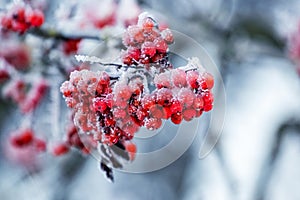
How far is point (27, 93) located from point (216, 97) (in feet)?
2.60

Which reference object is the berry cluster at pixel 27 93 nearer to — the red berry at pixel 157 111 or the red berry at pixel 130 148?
the red berry at pixel 130 148

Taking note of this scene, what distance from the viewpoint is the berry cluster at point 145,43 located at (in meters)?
1.10

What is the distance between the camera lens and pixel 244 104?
4070 millimetres

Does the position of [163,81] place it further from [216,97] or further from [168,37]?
[216,97]

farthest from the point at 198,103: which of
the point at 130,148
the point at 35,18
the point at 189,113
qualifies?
the point at 35,18

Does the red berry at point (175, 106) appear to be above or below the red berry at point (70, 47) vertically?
below

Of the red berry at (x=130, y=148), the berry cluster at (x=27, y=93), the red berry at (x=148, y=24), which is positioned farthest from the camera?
the berry cluster at (x=27, y=93)

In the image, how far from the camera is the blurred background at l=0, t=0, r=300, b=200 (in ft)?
6.35

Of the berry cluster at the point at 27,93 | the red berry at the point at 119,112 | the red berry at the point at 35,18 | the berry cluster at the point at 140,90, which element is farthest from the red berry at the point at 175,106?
the berry cluster at the point at 27,93

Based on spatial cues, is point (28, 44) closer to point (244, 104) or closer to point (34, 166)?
point (34, 166)

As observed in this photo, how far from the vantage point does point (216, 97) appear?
2.11m

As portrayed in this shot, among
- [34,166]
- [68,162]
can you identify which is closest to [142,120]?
[34,166]

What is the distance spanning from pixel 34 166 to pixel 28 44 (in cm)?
103

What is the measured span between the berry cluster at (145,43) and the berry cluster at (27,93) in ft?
3.39
